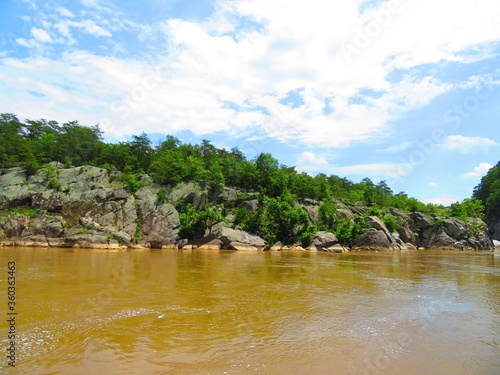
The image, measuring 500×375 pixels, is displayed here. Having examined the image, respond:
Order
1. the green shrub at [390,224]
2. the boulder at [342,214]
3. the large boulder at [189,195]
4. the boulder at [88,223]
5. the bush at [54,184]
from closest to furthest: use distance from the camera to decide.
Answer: the boulder at [88,223], the bush at [54,184], the large boulder at [189,195], the green shrub at [390,224], the boulder at [342,214]

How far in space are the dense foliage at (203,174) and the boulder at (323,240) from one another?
48.3 inches

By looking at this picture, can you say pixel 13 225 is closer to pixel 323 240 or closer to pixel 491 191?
pixel 323 240

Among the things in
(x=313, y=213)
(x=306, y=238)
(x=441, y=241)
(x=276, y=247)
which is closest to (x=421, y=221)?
(x=441, y=241)

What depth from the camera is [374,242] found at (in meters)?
45.9

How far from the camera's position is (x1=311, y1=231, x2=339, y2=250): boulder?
44312 mm

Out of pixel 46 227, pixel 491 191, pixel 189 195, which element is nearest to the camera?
pixel 46 227

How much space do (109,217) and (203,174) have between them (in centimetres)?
2014

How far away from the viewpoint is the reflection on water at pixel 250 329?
5383mm

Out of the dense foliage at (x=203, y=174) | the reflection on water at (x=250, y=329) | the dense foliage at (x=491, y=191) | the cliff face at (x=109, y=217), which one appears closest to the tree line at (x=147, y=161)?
the dense foliage at (x=203, y=174)

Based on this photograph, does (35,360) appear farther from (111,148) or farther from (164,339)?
(111,148)

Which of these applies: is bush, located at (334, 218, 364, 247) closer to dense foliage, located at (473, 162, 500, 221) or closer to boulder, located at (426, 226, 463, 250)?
boulder, located at (426, 226, 463, 250)

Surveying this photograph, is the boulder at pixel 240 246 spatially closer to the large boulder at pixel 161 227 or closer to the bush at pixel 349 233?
the large boulder at pixel 161 227

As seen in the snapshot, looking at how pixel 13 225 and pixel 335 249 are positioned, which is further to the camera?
pixel 335 249

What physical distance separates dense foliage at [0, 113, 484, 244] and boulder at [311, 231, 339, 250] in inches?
48.3
